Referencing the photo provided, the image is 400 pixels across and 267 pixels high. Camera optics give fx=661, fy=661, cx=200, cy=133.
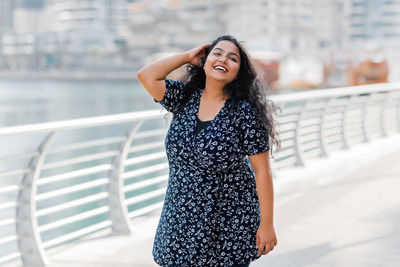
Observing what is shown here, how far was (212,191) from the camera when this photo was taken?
244 cm

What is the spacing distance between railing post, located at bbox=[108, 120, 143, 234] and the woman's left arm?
2584 mm

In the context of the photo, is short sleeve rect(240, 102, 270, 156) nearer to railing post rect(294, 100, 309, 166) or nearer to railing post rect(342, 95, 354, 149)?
railing post rect(294, 100, 309, 166)

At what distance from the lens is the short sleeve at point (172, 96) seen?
8.56ft

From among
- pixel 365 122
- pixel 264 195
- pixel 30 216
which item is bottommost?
pixel 365 122

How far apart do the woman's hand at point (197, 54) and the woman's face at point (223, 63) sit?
121 millimetres

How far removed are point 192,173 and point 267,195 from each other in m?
0.29

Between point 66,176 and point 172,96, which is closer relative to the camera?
point 172,96

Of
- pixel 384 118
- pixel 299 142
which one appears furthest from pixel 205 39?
pixel 299 142

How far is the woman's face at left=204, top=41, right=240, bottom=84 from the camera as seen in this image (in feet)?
8.16

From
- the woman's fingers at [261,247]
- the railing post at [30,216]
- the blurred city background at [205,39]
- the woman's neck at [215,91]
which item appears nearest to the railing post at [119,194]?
the railing post at [30,216]

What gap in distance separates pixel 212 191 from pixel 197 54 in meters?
0.58

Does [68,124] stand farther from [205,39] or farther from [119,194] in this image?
[205,39]

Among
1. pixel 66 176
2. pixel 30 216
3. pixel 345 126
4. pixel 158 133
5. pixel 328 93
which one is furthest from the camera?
pixel 345 126

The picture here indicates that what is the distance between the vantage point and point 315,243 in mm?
5004
